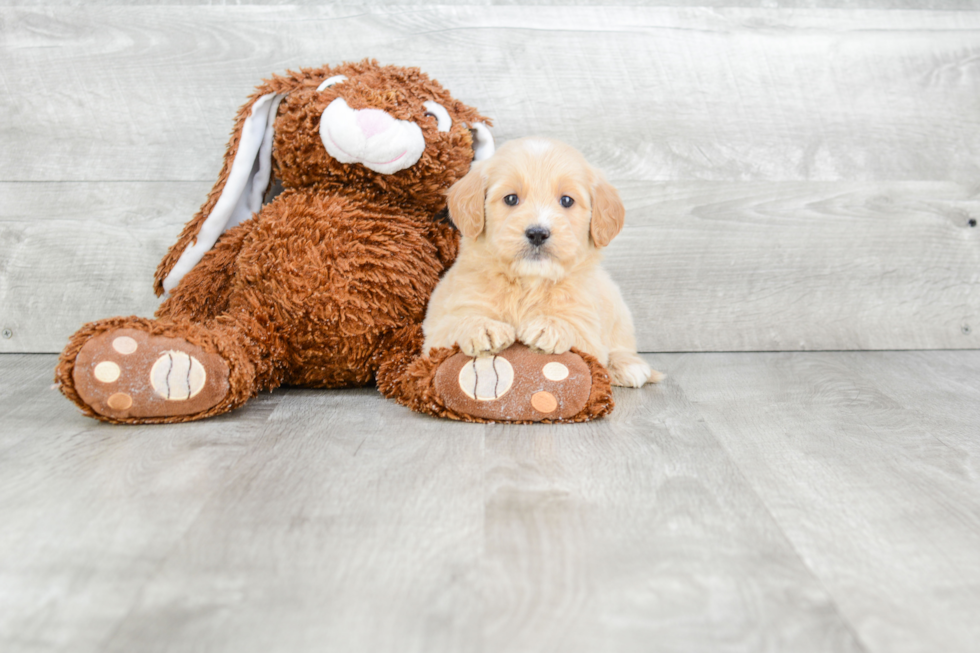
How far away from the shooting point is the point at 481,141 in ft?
5.44

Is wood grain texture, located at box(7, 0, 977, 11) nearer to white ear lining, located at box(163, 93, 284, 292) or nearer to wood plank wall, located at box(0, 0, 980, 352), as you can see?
wood plank wall, located at box(0, 0, 980, 352)

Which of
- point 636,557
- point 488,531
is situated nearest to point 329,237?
point 488,531

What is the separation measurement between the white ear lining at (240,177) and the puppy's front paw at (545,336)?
0.66m

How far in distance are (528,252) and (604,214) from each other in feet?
0.53

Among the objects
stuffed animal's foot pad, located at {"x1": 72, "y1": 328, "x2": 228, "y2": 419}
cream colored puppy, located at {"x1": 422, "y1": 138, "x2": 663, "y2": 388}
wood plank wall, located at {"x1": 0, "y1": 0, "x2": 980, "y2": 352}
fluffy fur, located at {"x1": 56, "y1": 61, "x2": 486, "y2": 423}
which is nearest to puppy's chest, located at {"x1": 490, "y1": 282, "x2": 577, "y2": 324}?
cream colored puppy, located at {"x1": 422, "y1": 138, "x2": 663, "y2": 388}

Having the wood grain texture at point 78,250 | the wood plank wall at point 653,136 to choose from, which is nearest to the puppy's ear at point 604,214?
the wood plank wall at point 653,136

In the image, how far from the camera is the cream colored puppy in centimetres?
131

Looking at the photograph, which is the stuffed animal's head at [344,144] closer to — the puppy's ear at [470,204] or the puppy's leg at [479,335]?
the puppy's ear at [470,204]

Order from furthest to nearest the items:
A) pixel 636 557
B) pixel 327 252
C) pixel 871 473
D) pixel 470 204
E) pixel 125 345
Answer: pixel 327 252
pixel 470 204
pixel 125 345
pixel 871 473
pixel 636 557

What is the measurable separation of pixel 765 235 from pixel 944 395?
0.58m

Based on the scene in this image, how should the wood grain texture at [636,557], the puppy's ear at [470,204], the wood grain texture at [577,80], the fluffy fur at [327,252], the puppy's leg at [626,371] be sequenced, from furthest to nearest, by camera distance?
the wood grain texture at [577,80]
the puppy's leg at [626,371]
the fluffy fur at [327,252]
the puppy's ear at [470,204]
the wood grain texture at [636,557]

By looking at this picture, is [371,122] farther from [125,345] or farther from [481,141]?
[125,345]

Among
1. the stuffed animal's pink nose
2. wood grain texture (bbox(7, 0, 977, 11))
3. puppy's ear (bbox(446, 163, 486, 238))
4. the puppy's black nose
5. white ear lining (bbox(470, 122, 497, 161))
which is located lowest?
the puppy's black nose

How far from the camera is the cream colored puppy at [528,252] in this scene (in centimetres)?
131
